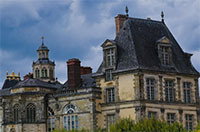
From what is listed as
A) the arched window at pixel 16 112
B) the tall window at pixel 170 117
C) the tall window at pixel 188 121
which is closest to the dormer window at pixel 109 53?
the tall window at pixel 170 117

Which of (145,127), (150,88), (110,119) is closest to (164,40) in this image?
(150,88)

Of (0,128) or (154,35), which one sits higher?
(154,35)

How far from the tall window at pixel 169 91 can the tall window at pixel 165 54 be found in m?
1.75

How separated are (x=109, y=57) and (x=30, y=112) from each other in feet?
30.6

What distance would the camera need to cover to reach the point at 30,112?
5547cm

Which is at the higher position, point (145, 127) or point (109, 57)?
point (109, 57)

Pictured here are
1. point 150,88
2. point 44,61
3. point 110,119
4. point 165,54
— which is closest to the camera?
point 150,88

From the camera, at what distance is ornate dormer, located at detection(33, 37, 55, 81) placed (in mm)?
83062

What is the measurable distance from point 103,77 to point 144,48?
434 centimetres

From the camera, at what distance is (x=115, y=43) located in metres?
51.7

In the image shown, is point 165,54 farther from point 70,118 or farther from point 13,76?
point 13,76

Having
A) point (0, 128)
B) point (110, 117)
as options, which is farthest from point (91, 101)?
point (0, 128)

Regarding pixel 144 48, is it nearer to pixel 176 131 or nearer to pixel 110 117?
pixel 110 117

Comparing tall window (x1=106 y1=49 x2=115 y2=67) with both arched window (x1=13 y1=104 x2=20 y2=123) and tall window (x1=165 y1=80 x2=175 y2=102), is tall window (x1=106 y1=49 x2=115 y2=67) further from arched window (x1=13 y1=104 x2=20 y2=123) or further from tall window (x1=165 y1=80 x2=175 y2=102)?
arched window (x1=13 y1=104 x2=20 y2=123)
